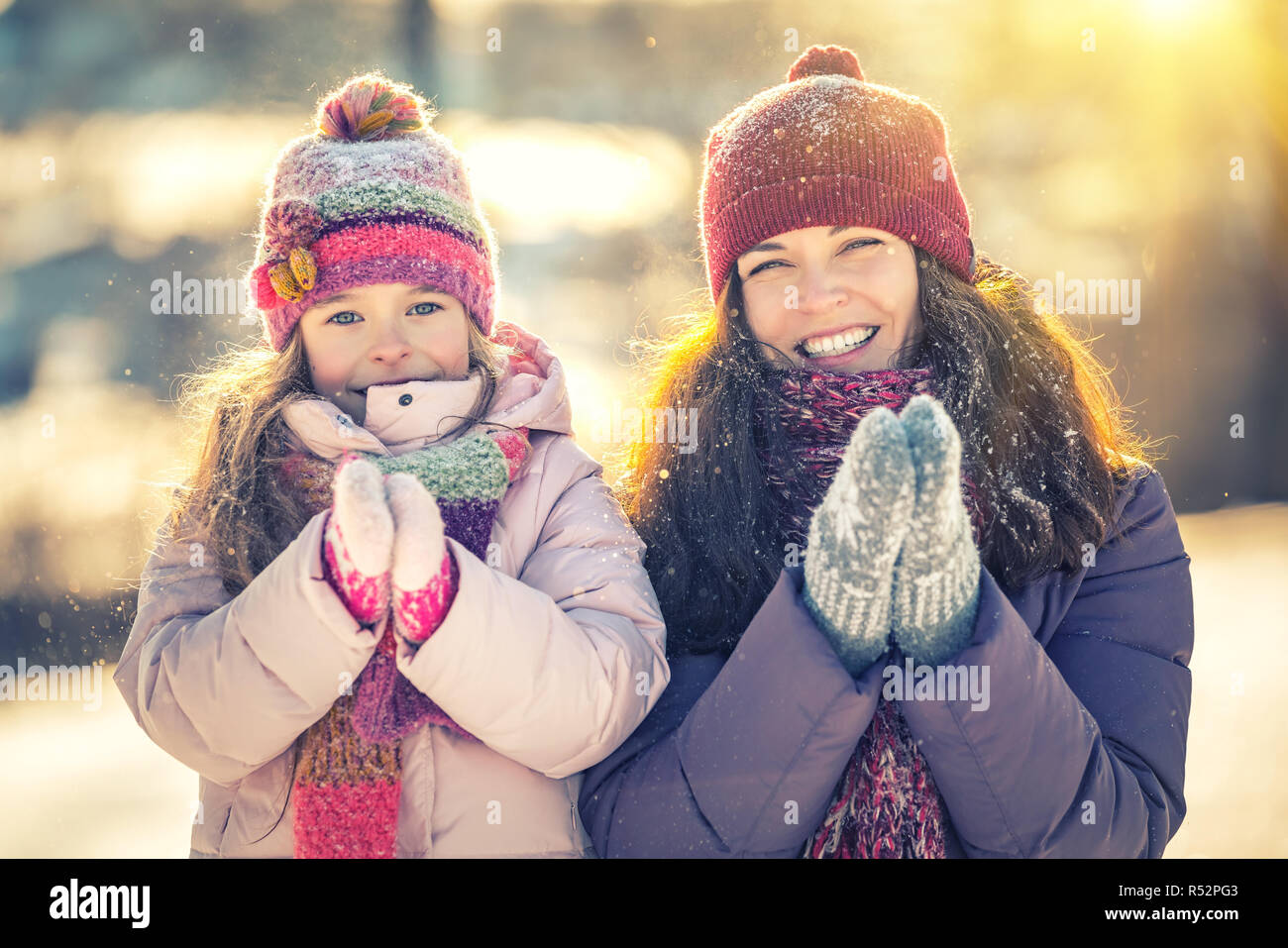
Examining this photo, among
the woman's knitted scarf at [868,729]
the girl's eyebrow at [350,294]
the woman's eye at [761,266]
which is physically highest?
the woman's eye at [761,266]

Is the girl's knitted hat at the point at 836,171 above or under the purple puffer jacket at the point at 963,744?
above

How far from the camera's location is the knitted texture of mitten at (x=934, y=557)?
1.34m

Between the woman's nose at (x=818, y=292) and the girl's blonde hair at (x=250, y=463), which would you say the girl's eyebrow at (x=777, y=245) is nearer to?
the woman's nose at (x=818, y=292)

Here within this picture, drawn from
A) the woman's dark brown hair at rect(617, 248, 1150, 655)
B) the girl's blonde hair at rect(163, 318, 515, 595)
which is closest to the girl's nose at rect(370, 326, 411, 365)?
the girl's blonde hair at rect(163, 318, 515, 595)

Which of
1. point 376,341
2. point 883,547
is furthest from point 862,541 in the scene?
point 376,341

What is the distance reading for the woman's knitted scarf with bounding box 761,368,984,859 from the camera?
5.32 ft

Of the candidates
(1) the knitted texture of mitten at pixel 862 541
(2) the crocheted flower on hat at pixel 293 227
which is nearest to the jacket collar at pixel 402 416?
(2) the crocheted flower on hat at pixel 293 227

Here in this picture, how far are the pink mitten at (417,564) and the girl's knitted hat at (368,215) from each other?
595 millimetres

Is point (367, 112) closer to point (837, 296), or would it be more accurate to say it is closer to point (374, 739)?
point (837, 296)

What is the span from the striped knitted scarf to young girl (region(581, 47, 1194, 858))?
0.34 meters

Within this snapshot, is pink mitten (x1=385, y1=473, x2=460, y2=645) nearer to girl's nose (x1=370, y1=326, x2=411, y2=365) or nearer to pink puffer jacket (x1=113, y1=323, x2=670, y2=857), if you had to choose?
pink puffer jacket (x1=113, y1=323, x2=670, y2=857)

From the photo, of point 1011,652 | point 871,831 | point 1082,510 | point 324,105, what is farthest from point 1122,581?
point 324,105

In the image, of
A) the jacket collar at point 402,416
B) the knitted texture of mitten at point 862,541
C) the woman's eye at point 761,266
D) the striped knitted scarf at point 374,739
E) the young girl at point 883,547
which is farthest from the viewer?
the woman's eye at point 761,266

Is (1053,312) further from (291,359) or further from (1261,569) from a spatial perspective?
(1261,569)
